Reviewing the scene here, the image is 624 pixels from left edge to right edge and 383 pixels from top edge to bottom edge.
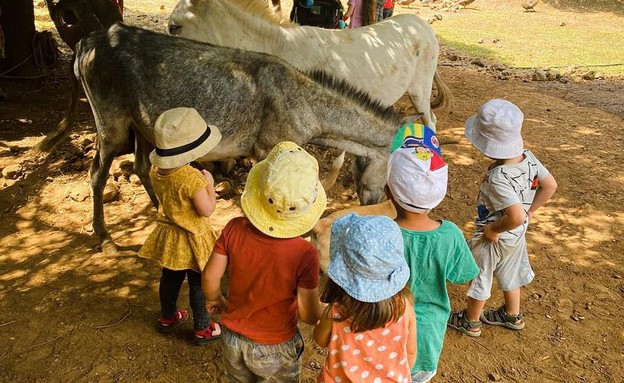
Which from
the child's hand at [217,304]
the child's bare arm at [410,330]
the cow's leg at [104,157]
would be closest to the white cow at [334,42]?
the cow's leg at [104,157]

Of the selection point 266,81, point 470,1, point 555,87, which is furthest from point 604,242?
point 470,1

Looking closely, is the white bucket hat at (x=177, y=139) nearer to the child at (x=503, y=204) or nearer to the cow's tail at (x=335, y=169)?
the cow's tail at (x=335, y=169)

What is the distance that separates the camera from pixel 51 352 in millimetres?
3131

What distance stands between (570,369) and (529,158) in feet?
4.85

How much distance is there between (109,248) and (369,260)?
10.7 ft

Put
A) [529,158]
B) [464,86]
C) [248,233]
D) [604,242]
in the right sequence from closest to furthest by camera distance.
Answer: [248,233] → [529,158] → [604,242] → [464,86]

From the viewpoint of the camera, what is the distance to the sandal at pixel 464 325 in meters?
3.48

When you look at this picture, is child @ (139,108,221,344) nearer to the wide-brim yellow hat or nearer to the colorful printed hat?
the wide-brim yellow hat

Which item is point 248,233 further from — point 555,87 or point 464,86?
point 555,87

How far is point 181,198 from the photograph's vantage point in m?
2.75

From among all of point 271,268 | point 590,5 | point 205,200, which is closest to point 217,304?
point 271,268

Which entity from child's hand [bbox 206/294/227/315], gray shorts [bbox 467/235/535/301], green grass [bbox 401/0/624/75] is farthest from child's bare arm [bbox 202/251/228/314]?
green grass [bbox 401/0/624/75]

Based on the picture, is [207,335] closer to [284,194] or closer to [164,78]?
[284,194]

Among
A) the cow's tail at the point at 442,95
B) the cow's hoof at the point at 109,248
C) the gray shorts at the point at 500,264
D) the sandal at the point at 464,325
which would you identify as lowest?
the cow's hoof at the point at 109,248
